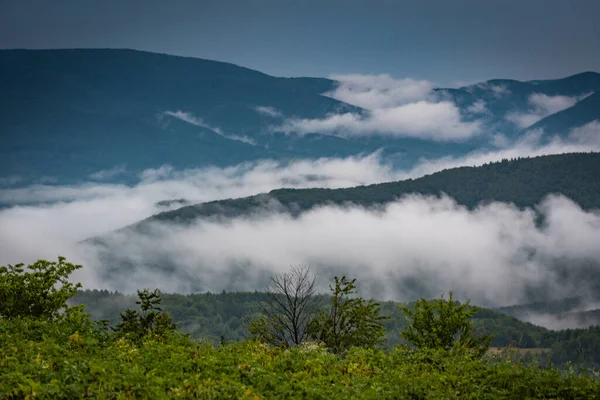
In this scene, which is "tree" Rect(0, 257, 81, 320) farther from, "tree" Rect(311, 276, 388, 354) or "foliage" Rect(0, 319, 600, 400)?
"tree" Rect(311, 276, 388, 354)

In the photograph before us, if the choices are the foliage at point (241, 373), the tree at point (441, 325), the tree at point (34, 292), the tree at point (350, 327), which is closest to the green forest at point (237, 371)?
the foliage at point (241, 373)

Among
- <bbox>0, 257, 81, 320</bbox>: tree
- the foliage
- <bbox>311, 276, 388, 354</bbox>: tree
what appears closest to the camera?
the foliage

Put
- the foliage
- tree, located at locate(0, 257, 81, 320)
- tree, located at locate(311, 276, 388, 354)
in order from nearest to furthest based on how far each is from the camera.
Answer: the foliage < tree, located at locate(0, 257, 81, 320) < tree, located at locate(311, 276, 388, 354)

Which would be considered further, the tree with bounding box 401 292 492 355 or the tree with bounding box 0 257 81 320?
the tree with bounding box 401 292 492 355

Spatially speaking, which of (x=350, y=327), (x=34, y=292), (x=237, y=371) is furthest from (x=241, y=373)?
(x=350, y=327)

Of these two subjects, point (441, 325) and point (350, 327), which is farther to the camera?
point (350, 327)

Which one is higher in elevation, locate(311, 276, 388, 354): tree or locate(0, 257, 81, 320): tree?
locate(0, 257, 81, 320): tree

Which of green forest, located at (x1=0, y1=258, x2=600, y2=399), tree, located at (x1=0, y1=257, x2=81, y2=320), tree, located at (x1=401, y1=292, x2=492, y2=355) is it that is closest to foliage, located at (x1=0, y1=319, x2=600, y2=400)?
green forest, located at (x1=0, y1=258, x2=600, y2=399)

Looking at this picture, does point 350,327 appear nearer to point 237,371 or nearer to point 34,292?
point 34,292

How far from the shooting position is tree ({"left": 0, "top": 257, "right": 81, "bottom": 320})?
24172 mm

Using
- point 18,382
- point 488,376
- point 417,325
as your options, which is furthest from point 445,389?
point 417,325

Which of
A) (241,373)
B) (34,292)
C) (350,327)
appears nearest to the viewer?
(241,373)

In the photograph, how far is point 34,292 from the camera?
24.9 meters

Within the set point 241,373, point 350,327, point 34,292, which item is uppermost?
point 34,292
